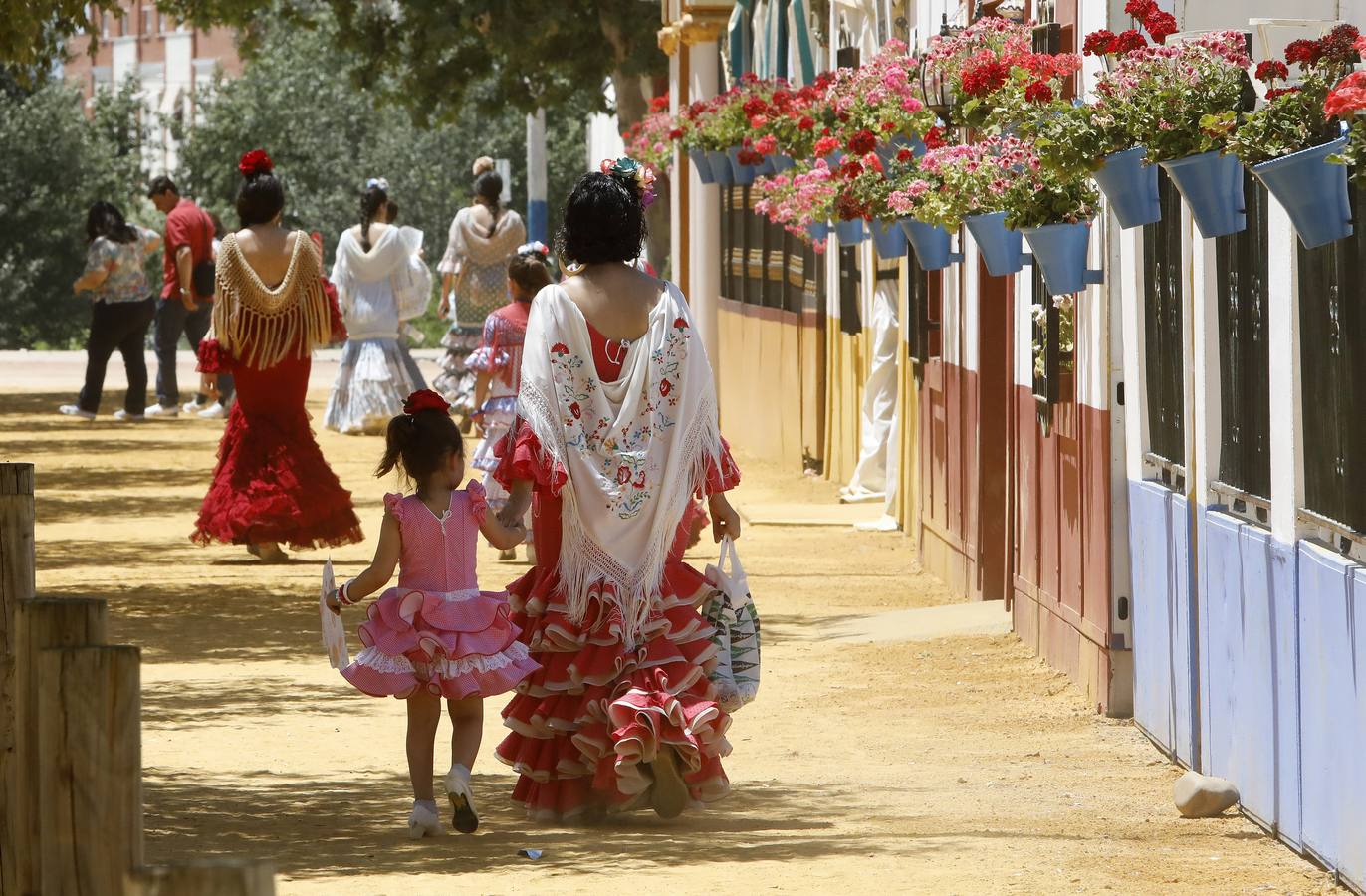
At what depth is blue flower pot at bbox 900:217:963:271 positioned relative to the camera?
11.2 metres

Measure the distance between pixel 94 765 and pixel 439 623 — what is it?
3.00 m

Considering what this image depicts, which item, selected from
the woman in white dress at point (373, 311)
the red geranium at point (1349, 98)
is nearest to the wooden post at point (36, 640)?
the red geranium at point (1349, 98)

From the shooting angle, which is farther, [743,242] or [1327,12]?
[743,242]

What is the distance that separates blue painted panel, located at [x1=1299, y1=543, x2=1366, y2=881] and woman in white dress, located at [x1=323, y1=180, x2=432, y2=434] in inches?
577

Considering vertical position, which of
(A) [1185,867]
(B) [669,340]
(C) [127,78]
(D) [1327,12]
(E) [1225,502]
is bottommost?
(A) [1185,867]

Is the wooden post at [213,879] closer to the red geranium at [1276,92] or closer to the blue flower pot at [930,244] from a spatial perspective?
the red geranium at [1276,92]

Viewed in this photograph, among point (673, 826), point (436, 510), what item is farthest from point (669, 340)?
point (673, 826)

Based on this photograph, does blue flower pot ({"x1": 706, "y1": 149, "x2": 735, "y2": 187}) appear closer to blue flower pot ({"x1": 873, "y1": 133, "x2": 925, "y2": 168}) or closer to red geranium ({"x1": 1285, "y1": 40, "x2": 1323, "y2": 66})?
blue flower pot ({"x1": 873, "y1": 133, "x2": 925, "y2": 168})

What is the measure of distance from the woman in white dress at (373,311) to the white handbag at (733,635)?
13.5 metres

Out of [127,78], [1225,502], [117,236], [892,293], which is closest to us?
[1225,502]

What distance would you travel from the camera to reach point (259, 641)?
10.9 metres

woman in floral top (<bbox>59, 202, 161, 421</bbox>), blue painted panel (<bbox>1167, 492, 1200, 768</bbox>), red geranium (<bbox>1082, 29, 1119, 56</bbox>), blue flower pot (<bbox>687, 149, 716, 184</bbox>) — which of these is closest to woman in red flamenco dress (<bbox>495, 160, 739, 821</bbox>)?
red geranium (<bbox>1082, 29, 1119, 56</bbox>)

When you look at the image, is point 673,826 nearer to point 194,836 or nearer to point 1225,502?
point 194,836

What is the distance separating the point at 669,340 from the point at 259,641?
4.23 metres
